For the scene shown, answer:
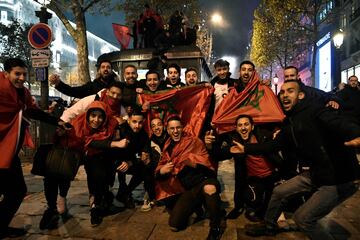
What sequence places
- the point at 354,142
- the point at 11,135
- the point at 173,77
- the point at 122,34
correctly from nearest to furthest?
the point at 354,142 → the point at 11,135 → the point at 173,77 → the point at 122,34

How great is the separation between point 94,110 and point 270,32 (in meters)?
32.4

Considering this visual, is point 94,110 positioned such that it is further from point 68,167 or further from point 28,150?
point 28,150

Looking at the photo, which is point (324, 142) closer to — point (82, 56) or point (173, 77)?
point (173, 77)

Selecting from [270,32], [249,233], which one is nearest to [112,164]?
[249,233]

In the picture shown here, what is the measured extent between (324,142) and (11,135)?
3460 mm

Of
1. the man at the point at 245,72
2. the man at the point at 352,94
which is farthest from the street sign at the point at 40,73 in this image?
the man at the point at 352,94

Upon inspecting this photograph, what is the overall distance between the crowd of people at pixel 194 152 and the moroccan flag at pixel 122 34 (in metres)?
6.70

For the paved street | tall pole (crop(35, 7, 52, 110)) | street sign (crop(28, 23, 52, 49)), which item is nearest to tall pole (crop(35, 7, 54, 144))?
tall pole (crop(35, 7, 52, 110))

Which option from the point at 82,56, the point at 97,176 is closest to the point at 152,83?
the point at 97,176

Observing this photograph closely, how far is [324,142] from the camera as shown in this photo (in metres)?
3.09

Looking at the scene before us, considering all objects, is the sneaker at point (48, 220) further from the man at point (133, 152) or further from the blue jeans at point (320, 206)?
the blue jeans at point (320, 206)

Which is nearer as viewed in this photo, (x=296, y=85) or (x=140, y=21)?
(x=296, y=85)

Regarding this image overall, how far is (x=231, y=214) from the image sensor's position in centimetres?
450

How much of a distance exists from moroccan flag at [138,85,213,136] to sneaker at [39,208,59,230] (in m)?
1.93
